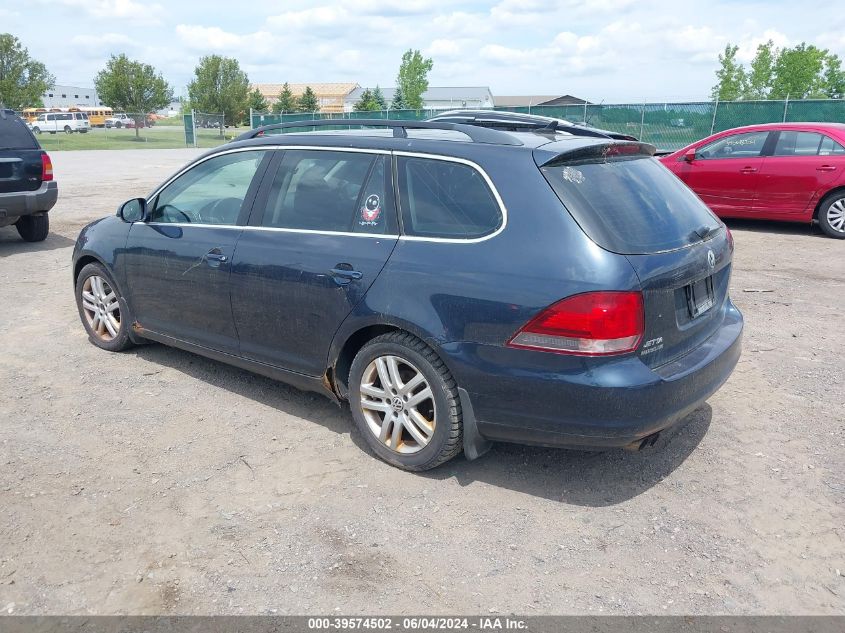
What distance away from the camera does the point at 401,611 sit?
112 inches

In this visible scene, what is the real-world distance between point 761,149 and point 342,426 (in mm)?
8977

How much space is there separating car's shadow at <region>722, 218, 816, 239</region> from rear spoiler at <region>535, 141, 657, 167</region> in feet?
26.3

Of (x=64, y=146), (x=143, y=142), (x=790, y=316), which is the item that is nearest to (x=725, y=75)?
(x=143, y=142)

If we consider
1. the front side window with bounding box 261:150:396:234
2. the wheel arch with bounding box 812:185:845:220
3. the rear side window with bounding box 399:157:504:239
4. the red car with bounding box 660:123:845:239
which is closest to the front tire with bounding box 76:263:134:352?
the front side window with bounding box 261:150:396:234

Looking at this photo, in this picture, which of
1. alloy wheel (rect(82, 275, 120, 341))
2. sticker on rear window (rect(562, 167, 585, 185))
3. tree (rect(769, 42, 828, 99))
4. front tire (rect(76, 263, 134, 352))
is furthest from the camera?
tree (rect(769, 42, 828, 99))

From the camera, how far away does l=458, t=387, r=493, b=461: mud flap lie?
3532mm

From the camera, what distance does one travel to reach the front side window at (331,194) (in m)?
3.94

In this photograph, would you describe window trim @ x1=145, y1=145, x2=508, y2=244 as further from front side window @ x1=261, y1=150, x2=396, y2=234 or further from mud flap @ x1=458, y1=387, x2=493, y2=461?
mud flap @ x1=458, y1=387, x2=493, y2=461

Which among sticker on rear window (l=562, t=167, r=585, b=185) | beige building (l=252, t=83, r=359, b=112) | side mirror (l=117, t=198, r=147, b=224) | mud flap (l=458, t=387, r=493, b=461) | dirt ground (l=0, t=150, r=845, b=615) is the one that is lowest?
dirt ground (l=0, t=150, r=845, b=615)

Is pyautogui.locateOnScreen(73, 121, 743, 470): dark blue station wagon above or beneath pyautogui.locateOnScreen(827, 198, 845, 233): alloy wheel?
above

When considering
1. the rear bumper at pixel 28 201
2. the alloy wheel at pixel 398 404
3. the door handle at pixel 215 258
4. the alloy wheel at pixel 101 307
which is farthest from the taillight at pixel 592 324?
the rear bumper at pixel 28 201

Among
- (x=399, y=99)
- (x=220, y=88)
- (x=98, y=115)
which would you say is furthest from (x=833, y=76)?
(x=98, y=115)

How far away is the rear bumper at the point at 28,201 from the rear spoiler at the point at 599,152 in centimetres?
838

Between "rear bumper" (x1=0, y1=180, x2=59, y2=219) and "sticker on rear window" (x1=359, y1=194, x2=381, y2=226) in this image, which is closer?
"sticker on rear window" (x1=359, y1=194, x2=381, y2=226)
